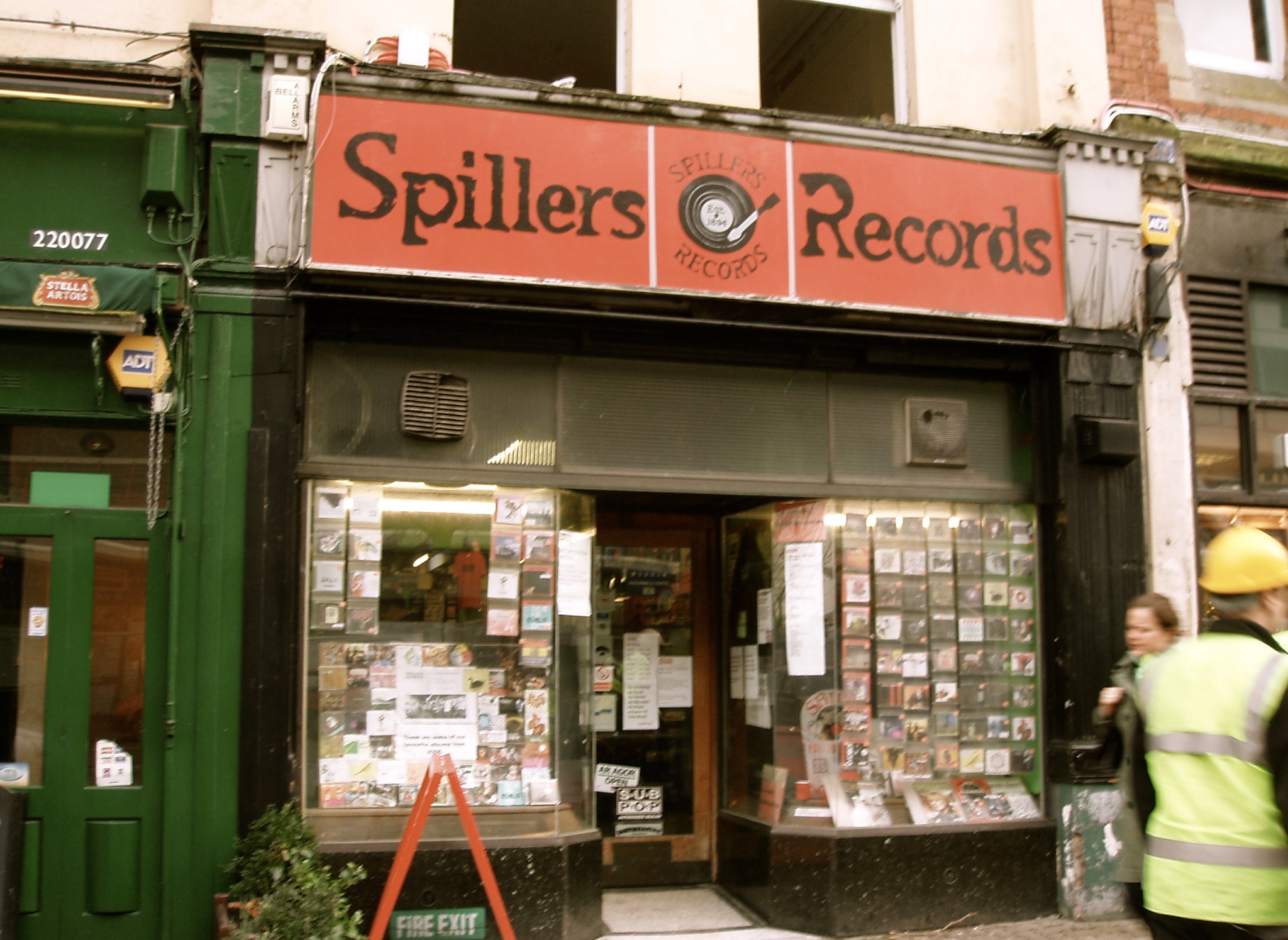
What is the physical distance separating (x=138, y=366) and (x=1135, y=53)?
713 cm

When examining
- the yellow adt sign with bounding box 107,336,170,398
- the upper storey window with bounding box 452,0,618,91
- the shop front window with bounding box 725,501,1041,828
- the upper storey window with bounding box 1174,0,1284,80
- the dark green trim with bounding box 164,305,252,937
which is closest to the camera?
the dark green trim with bounding box 164,305,252,937

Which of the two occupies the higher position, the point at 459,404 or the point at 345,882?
the point at 459,404

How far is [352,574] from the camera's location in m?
6.52

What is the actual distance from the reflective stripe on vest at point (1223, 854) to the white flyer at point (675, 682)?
193 inches

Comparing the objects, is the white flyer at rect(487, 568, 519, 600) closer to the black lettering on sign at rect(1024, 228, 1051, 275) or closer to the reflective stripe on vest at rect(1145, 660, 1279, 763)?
the black lettering on sign at rect(1024, 228, 1051, 275)

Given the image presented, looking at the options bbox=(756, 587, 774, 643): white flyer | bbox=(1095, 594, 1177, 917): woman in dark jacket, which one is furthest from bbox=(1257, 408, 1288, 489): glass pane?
bbox=(756, 587, 774, 643): white flyer

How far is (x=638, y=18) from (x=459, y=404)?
2890mm

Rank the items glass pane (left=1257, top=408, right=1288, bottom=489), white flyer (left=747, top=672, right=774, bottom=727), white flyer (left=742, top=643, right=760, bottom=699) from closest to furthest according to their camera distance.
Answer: white flyer (left=747, top=672, right=774, bottom=727) → white flyer (left=742, top=643, right=760, bottom=699) → glass pane (left=1257, top=408, right=1288, bottom=489)

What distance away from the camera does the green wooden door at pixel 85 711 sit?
19.5 ft

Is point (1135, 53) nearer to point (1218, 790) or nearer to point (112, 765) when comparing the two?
point (1218, 790)

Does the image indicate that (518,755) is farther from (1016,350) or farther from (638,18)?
(638,18)

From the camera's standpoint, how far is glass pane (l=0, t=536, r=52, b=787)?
19.9 ft

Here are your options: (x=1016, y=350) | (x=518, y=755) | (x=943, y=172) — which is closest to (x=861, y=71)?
(x=943, y=172)

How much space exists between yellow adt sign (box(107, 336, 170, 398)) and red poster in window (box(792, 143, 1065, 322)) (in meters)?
3.76
